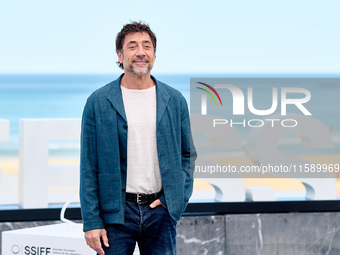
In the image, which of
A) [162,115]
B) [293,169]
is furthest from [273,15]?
[162,115]

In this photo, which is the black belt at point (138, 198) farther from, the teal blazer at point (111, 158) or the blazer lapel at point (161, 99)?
the blazer lapel at point (161, 99)

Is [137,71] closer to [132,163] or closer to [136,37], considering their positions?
[136,37]

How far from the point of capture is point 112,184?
2.29 m

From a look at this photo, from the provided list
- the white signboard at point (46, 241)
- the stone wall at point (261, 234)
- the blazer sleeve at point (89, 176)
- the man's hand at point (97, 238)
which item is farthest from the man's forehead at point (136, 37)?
the stone wall at point (261, 234)

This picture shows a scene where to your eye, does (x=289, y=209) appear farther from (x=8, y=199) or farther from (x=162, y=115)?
(x=162, y=115)

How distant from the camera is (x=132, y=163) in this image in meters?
2.32

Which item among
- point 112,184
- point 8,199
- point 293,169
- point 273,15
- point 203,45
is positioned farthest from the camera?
point 203,45

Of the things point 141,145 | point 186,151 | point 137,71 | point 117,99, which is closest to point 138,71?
point 137,71

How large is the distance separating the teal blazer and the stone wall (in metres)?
2.01

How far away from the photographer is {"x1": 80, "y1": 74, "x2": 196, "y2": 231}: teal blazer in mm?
2289

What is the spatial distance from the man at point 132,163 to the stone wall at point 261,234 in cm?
199

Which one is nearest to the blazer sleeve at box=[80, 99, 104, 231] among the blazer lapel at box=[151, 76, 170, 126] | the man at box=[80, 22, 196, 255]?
the man at box=[80, 22, 196, 255]

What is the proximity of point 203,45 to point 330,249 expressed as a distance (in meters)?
17.6

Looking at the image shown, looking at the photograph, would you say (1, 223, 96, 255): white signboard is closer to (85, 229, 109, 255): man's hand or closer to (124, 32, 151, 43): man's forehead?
(85, 229, 109, 255): man's hand
